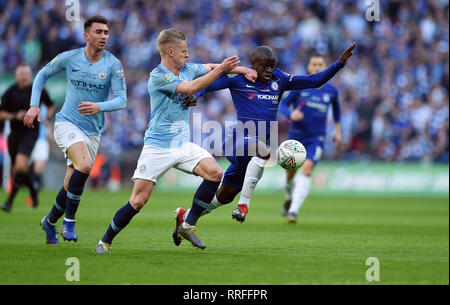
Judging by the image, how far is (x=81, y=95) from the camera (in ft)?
28.9

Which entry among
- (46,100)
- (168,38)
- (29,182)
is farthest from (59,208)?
(29,182)

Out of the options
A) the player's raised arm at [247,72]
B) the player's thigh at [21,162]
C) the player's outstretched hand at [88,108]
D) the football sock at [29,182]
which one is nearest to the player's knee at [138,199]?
the player's outstretched hand at [88,108]

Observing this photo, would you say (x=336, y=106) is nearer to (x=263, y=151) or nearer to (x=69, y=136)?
(x=263, y=151)

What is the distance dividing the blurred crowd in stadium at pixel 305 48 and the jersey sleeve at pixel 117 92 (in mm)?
14819

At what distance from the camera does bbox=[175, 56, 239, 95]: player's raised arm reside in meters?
7.58

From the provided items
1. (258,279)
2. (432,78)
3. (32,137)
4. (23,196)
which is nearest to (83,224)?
(32,137)

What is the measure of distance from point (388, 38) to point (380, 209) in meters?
10.8

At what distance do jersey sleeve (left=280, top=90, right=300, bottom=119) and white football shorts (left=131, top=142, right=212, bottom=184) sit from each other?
17.1 feet

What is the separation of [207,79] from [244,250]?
7.31 ft

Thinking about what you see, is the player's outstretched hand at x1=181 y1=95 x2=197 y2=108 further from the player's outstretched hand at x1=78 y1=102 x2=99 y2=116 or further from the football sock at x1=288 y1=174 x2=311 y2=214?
the football sock at x1=288 y1=174 x2=311 y2=214

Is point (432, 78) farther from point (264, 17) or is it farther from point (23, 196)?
point (23, 196)

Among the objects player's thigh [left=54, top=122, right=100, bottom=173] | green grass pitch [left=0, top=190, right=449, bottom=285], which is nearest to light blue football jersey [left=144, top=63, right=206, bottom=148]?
player's thigh [left=54, top=122, right=100, bottom=173]

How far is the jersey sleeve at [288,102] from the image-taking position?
1327cm

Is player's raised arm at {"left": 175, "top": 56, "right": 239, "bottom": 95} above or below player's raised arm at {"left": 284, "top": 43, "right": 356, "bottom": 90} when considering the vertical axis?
below
